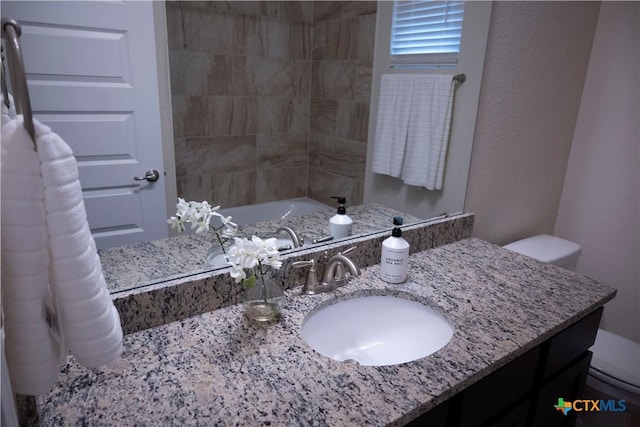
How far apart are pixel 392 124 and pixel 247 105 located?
58 centimetres

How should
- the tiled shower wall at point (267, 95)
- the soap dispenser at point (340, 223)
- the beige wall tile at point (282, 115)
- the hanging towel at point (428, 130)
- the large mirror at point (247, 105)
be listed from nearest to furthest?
the large mirror at point (247, 105)
the tiled shower wall at point (267, 95)
the beige wall tile at point (282, 115)
the soap dispenser at point (340, 223)
the hanging towel at point (428, 130)

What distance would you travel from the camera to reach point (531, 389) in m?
1.13

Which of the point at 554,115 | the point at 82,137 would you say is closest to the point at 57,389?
the point at 82,137

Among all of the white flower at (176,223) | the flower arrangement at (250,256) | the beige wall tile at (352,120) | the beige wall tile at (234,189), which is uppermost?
the beige wall tile at (352,120)

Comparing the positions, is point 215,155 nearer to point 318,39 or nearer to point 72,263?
point 318,39

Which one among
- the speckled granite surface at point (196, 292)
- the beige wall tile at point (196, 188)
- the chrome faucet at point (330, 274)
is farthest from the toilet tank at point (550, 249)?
the beige wall tile at point (196, 188)

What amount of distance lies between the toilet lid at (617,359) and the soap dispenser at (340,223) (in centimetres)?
114

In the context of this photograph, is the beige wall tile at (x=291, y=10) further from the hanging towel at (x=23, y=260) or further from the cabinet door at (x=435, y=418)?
the cabinet door at (x=435, y=418)

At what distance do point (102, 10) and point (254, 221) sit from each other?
0.59 meters

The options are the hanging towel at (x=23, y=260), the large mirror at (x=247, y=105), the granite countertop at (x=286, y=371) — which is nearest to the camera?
the hanging towel at (x=23, y=260)

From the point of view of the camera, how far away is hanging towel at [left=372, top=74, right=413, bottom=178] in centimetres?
141

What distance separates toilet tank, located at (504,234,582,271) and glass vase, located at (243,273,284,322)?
46.0 inches

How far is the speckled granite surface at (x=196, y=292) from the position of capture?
3.08 feet

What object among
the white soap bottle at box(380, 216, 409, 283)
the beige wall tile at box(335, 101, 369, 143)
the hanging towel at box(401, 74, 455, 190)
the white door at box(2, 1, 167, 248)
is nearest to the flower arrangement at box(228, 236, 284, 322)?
the white door at box(2, 1, 167, 248)
